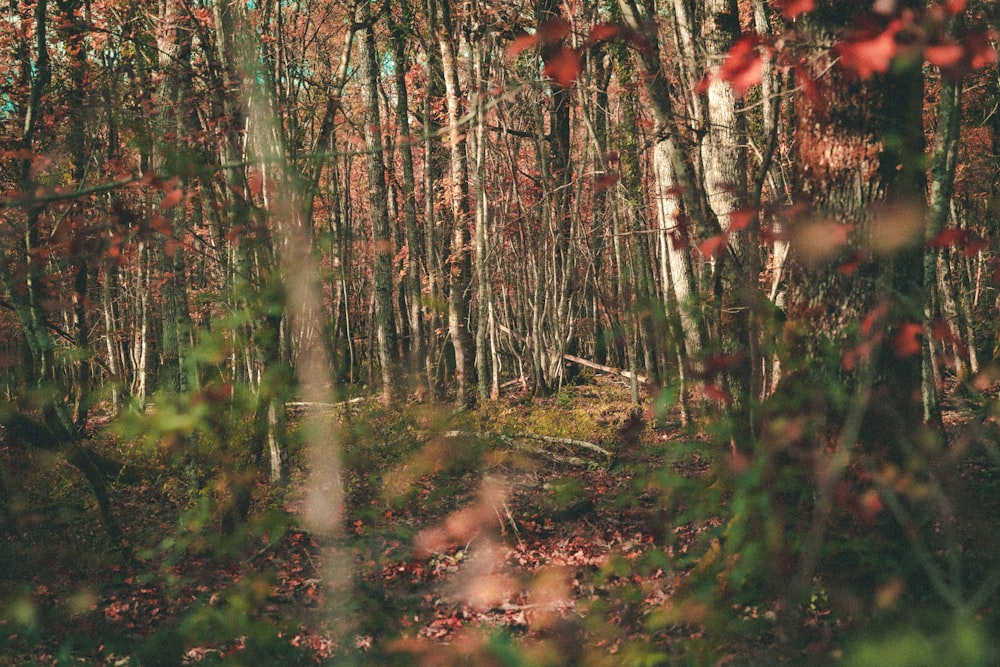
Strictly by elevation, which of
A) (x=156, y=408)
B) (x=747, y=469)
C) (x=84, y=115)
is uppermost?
(x=84, y=115)

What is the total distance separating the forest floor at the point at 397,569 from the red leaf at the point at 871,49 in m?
1.95

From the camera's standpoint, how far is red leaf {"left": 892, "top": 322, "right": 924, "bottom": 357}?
308 cm

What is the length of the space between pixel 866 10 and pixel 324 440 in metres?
3.43

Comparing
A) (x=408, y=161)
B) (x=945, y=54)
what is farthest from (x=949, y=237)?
(x=408, y=161)

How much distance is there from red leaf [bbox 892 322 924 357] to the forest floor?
1.09 metres

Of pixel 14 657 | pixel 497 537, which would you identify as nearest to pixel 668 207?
pixel 497 537

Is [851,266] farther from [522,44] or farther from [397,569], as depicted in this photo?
[397,569]

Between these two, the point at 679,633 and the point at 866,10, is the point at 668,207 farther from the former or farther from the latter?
the point at 679,633

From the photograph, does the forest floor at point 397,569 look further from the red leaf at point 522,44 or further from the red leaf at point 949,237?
the red leaf at point 522,44

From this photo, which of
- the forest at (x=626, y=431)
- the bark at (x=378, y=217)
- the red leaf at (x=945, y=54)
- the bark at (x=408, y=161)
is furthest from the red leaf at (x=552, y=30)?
the bark at (x=408, y=161)

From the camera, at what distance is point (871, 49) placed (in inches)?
94.7

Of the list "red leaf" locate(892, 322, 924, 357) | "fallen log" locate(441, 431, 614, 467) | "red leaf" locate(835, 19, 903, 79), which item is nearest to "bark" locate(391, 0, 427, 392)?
"fallen log" locate(441, 431, 614, 467)

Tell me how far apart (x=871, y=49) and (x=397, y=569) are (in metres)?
5.35

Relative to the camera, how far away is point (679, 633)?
12.2 feet
